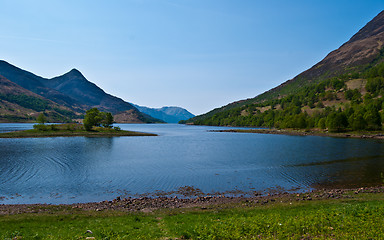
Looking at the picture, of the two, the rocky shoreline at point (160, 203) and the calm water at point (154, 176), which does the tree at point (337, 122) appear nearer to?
the calm water at point (154, 176)

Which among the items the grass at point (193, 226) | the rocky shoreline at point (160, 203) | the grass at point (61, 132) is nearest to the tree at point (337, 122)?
the grass at point (61, 132)

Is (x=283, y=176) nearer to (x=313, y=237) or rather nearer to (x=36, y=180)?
(x=313, y=237)

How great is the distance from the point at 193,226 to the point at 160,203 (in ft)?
38.5

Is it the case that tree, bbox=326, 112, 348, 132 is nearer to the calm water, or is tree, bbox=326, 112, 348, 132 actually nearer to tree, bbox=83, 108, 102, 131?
the calm water

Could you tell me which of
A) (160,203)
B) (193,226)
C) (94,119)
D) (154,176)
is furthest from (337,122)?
(193,226)

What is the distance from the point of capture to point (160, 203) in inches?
1094

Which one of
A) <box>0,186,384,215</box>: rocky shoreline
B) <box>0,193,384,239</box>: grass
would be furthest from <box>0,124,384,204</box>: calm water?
<box>0,193,384,239</box>: grass

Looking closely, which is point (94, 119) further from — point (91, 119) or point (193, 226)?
point (193, 226)

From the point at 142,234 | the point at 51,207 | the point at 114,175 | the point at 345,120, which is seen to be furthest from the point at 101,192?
the point at 345,120

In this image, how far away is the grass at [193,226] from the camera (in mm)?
13914

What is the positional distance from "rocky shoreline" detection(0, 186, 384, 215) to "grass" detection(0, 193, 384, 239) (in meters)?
2.69

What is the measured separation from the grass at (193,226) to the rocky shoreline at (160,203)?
2.69 m

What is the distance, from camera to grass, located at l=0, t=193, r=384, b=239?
45.6 feet

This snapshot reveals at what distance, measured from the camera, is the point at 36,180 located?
3950 cm
